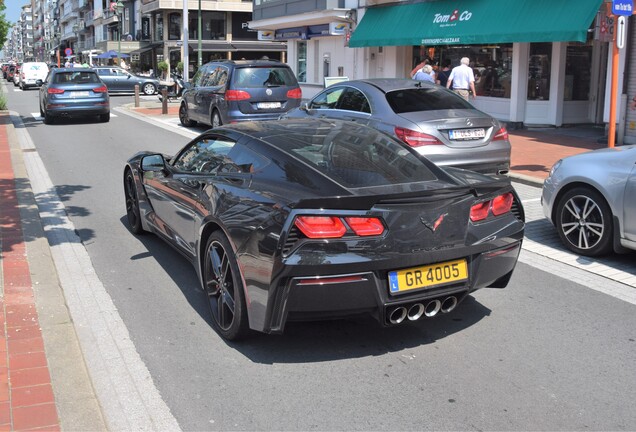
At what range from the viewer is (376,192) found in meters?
4.25

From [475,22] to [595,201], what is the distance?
43.7 ft

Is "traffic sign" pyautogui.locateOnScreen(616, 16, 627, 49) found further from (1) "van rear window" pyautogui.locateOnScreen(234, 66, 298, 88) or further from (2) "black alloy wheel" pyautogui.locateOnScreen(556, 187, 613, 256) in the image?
(1) "van rear window" pyautogui.locateOnScreen(234, 66, 298, 88)

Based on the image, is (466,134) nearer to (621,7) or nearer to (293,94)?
(621,7)

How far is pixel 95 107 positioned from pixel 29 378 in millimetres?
17103

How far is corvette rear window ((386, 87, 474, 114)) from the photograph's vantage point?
9797 mm

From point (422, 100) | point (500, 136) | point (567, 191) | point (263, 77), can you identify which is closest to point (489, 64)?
point (263, 77)

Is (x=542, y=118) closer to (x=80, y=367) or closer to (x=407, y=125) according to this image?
(x=407, y=125)

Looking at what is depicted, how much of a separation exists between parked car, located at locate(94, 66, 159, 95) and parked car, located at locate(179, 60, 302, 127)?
21774mm

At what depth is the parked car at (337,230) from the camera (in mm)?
4027

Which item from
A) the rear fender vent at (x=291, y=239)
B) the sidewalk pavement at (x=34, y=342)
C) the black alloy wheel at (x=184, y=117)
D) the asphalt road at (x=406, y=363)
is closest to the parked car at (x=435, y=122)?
the asphalt road at (x=406, y=363)

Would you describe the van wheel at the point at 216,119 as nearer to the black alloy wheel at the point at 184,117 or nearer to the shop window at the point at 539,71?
the black alloy wheel at the point at 184,117

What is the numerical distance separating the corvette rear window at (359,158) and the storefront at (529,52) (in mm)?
11510

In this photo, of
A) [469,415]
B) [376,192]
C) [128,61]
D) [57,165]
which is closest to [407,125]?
[376,192]

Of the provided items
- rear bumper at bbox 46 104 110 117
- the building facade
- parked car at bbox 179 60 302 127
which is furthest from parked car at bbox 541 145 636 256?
rear bumper at bbox 46 104 110 117
